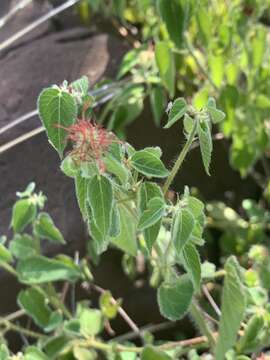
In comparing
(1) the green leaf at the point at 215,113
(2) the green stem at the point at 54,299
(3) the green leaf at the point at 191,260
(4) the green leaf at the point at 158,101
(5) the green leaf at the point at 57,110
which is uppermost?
(5) the green leaf at the point at 57,110

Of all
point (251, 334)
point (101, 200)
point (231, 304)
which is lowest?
point (251, 334)

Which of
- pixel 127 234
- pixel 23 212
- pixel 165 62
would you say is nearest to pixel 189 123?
pixel 127 234

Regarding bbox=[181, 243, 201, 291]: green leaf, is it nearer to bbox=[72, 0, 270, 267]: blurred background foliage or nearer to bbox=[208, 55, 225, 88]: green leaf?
bbox=[72, 0, 270, 267]: blurred background foliage

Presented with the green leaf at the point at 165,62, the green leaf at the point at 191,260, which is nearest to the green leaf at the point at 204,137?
the green leaf at the point at 191,260

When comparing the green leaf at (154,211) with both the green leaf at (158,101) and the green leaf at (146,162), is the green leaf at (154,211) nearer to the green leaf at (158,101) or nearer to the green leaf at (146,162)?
the green leaf at (146,162)

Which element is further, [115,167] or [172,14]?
[172,14]

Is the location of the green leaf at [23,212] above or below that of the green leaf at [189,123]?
below

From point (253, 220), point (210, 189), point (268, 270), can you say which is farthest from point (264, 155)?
point (268, 270)

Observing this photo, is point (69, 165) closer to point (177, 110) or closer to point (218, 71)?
point (177, 110)
